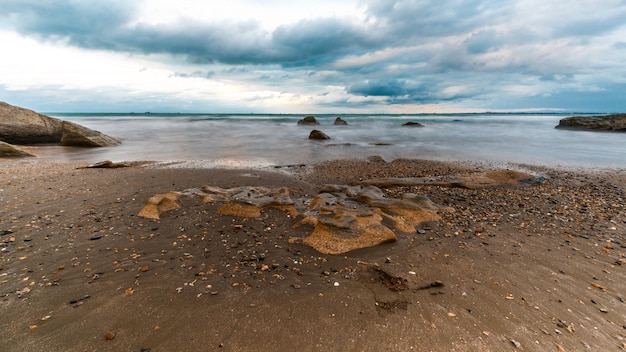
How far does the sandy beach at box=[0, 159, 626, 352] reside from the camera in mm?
2604

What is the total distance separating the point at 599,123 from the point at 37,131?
5313 centimetres

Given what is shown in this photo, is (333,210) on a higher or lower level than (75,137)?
lower

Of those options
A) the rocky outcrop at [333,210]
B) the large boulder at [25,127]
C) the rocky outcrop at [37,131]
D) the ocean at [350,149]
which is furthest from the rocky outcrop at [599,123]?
the large boulder at [25,127]

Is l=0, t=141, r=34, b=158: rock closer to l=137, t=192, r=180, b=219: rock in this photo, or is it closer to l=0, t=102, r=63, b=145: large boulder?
l=0, t=102, r=63, b=145: large boulder

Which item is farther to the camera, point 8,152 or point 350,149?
point 350,149

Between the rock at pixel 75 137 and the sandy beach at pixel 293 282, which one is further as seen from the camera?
the rock at pixel 75 137

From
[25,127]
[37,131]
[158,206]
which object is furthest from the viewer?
[37,131]

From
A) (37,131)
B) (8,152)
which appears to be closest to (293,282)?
(8,152)

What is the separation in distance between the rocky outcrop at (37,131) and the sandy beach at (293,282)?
12.6 m

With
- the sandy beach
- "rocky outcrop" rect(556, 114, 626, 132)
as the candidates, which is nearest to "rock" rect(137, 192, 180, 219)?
the sandy beach

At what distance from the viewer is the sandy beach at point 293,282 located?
2.60 metres

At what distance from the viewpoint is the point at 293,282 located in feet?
11.1

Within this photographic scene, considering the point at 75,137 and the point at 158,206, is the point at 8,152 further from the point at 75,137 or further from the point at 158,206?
the point at 158,206

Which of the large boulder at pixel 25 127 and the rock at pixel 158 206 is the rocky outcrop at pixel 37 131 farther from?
the rock at pixel 158 206
